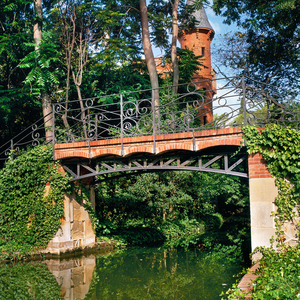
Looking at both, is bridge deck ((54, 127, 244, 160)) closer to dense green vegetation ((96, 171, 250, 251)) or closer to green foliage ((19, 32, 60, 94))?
green foliage ((19, 32, 60, 94))

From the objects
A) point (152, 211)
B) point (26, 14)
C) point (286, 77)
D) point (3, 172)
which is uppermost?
point (26, 14)

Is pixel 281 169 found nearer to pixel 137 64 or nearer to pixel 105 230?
pixel 105 230

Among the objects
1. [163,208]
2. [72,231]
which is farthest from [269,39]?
[72,231]

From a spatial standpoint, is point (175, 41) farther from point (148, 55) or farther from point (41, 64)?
point (41, 64)

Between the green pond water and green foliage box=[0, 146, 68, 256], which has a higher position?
green foliage box=[0, 146, 68, 256]

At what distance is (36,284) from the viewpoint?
8.30 meters

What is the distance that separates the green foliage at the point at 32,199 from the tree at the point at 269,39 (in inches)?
393

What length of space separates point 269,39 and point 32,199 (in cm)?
1256

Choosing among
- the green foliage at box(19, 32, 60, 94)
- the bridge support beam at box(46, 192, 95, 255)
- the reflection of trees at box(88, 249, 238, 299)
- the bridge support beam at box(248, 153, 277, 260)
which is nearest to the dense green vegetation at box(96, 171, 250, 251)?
the bridge support beam at box(46, 192, 95, 255)

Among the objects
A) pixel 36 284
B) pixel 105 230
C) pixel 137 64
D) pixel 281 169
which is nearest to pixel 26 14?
pixel 137 64

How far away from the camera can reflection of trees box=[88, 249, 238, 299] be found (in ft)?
24.8

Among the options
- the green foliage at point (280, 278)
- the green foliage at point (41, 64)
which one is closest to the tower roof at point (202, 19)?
the green foliage at point (41, 64)

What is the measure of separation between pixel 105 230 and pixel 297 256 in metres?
8.15

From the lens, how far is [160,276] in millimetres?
8977
